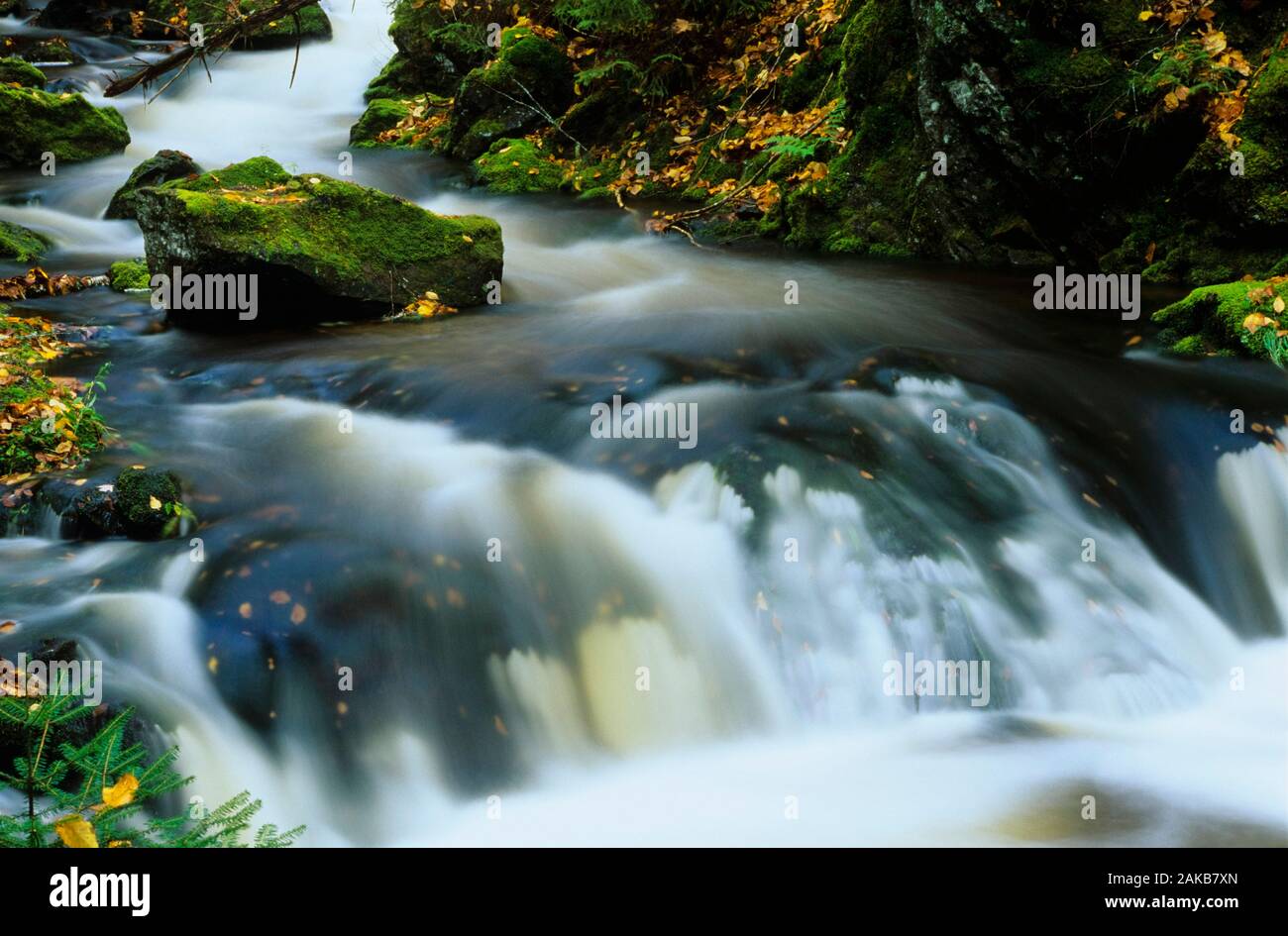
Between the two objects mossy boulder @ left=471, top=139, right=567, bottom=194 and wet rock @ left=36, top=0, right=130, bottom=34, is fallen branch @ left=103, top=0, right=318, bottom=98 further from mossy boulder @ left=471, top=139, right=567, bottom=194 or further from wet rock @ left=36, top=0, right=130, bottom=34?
wet rock @ left=36, top=0, right=130, bottom=34

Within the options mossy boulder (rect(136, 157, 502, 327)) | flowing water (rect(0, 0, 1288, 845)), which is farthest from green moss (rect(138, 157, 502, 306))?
flowing water (rect(0, 0, 1288, 845))

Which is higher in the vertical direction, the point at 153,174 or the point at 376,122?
the point at 376,122

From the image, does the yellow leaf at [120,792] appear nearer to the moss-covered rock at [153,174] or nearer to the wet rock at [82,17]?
the moss-covered rock at [153,174]

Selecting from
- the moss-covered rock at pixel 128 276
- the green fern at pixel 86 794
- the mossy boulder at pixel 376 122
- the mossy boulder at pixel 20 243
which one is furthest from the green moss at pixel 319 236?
the mossy boulder at pixel 376 122

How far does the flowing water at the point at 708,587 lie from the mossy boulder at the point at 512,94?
314 inches

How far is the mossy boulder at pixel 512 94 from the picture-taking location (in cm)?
1444

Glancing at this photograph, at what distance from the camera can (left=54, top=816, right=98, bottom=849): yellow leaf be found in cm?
241

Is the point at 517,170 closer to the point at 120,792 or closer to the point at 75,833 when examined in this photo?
the point at 120,792

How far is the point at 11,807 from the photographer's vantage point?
3.26 meters

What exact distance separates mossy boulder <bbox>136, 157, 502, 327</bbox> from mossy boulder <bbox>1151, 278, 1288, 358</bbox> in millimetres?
5735

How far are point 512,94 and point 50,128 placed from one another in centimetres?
641

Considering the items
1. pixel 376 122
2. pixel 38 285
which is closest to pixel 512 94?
pixel 376 122

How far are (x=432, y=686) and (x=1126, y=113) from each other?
765cm

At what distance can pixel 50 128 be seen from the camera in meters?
13.5
